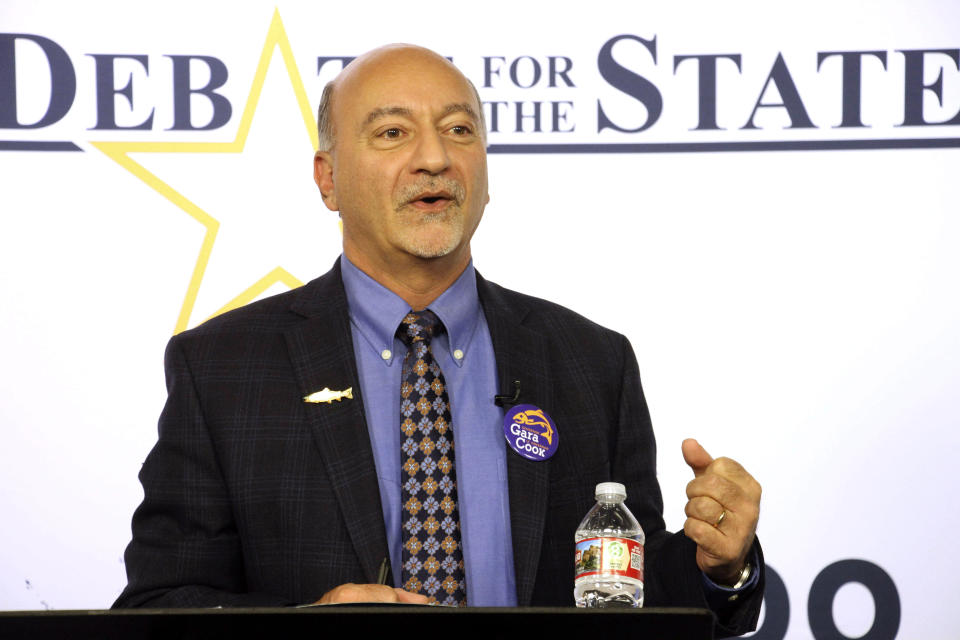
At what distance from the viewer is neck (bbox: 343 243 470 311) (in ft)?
8.59

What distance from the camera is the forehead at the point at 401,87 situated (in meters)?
2.62

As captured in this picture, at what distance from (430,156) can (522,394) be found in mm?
552

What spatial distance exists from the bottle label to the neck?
2.80ft

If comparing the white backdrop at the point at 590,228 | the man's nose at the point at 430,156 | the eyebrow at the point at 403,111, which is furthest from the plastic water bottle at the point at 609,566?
the white backdrop at the point at 590,228

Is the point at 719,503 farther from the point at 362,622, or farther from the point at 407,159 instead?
the point at 407,159

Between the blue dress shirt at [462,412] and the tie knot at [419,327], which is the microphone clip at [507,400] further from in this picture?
the tie knot at [419,327]

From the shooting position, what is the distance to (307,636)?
1202mm

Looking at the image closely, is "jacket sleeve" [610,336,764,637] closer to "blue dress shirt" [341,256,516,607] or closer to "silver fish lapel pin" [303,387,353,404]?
"blue dress shirt" [341,256,516,607]

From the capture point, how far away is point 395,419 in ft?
7.96

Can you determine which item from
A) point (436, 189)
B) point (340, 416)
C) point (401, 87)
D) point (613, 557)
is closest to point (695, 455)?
point (613, 557)

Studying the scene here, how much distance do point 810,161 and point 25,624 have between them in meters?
2.89

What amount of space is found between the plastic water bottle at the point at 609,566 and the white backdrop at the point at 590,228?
138 centimetres

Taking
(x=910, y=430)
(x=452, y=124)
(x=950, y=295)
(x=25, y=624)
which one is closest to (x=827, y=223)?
(x=950, y=295)

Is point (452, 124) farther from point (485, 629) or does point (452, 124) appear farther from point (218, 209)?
point (485, 629)
